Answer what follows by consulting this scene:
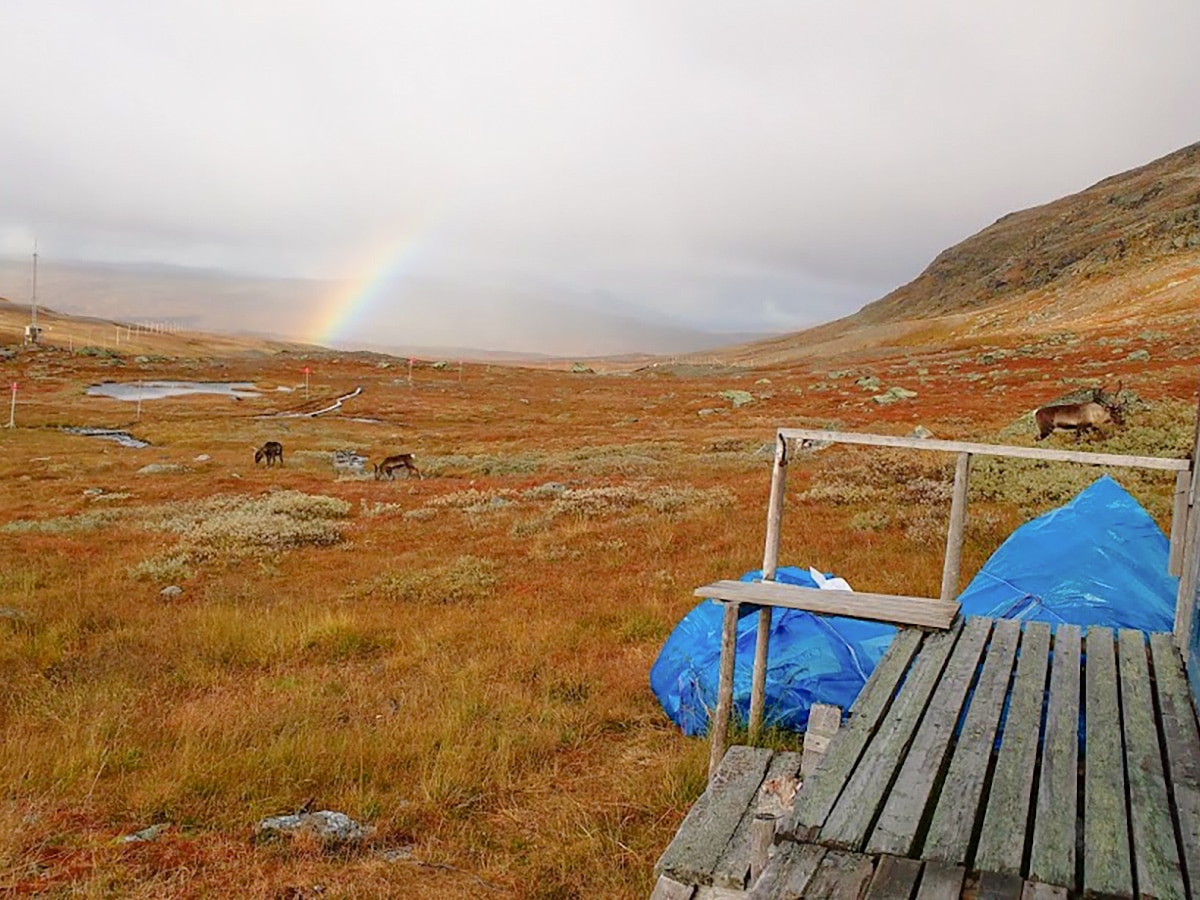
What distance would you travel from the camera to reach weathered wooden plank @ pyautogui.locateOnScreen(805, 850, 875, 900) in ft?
7.55

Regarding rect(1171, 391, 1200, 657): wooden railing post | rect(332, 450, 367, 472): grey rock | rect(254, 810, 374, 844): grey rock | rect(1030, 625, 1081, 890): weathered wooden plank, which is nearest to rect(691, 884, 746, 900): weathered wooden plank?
rect(1030, 625, 1081, 890): weathered wooden plank

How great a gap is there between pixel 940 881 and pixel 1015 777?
0.73 m

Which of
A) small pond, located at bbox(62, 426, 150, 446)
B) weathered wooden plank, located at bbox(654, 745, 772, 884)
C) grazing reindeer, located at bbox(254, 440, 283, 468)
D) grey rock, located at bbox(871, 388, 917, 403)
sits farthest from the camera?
grey rock, located at bbox(871, 388, 917, 403)

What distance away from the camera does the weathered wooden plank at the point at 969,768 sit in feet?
7.98

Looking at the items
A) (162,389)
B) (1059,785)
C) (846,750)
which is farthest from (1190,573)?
(162,389)

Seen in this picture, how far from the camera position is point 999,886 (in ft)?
7.47

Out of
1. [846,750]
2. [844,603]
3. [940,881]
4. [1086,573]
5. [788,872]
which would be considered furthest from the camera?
[1086,573]

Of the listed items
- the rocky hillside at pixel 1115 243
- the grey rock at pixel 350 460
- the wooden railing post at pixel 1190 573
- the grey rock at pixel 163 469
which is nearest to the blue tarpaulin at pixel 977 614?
the wooden railing post at pixel 1190 573

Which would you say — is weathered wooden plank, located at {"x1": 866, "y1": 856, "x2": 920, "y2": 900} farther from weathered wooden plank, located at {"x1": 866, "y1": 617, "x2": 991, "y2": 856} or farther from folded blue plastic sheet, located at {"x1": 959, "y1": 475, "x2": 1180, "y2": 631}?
folded blue plastic sheet, located at {"x1": 959, "y1": 475, "x2": 1180, "y2": 631}

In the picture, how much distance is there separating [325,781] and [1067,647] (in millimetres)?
4759

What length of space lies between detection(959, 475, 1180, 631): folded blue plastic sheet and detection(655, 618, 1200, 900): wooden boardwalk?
1905mm

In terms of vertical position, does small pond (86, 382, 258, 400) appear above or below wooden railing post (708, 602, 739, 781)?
below

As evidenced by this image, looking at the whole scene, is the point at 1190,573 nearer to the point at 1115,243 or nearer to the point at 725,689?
the point at 725,689

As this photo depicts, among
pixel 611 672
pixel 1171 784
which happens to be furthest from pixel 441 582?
pixel 1171 784
